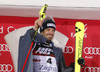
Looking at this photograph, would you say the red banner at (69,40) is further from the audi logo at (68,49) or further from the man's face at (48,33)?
the man's face at (48,33)

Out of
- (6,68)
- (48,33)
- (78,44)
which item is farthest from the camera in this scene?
(6,68)

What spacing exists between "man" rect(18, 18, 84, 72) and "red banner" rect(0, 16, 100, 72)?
0.90 ft

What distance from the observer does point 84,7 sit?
1832 millimetres

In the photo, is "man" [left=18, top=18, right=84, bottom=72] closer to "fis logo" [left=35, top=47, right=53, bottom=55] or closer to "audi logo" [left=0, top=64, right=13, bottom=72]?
"fis logo" [left=35, top=47, right=53, bottom=55]

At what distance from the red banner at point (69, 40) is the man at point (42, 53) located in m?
0.27

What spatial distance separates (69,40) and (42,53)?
0.48 metres

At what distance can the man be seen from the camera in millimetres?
1657

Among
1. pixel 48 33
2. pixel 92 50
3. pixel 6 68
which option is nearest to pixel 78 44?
pixel 48 33

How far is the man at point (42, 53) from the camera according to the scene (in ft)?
5.44

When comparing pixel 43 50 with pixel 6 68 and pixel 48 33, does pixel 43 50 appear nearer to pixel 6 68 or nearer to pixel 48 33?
pixel 48 33

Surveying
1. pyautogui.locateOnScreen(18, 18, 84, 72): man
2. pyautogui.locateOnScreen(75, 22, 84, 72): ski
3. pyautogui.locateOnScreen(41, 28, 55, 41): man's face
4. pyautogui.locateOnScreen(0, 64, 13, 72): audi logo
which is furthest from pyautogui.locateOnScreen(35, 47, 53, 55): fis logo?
pyautogui.locateOnScreen(0, 64, 13, 72): audi logo

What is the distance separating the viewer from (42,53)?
5.82ft

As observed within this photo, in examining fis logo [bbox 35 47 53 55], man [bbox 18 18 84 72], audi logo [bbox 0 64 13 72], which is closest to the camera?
man [bbox 18 18 84 72]

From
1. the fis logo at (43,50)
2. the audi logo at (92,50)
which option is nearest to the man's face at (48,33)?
the fis logo at (43,50)
